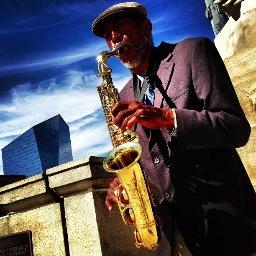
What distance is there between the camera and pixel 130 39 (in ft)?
8.98

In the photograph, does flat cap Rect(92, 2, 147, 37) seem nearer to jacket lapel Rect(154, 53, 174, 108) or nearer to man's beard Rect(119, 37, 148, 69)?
man's beard Rect(119, 37, 148, 69)

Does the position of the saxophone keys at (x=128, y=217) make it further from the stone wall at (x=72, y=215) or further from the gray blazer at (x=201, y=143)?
the stone wall at (x=72, y=215)

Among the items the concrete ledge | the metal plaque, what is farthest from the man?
the metal plaque

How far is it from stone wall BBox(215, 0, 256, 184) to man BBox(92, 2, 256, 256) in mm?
3151

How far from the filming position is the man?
2.10 m

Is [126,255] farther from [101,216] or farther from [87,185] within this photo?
[87,185]

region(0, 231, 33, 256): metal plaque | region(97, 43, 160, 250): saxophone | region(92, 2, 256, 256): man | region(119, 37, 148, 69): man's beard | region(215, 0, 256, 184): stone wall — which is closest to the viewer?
region(92, 2, 256, 256): man

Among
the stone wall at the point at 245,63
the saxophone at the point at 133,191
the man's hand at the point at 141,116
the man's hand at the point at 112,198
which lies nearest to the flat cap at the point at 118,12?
the saxophone at the point at 133,191

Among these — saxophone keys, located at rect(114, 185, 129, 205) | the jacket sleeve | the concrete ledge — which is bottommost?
saxophone keys, located at rect(114, 185, 129, 205)

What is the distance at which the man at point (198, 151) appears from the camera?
6.89 ft

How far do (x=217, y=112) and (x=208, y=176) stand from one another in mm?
412

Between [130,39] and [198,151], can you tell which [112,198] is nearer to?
[198,151]

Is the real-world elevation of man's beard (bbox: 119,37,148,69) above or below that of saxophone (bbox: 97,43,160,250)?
above

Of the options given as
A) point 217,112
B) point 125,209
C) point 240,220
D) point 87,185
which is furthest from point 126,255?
point 217,112
